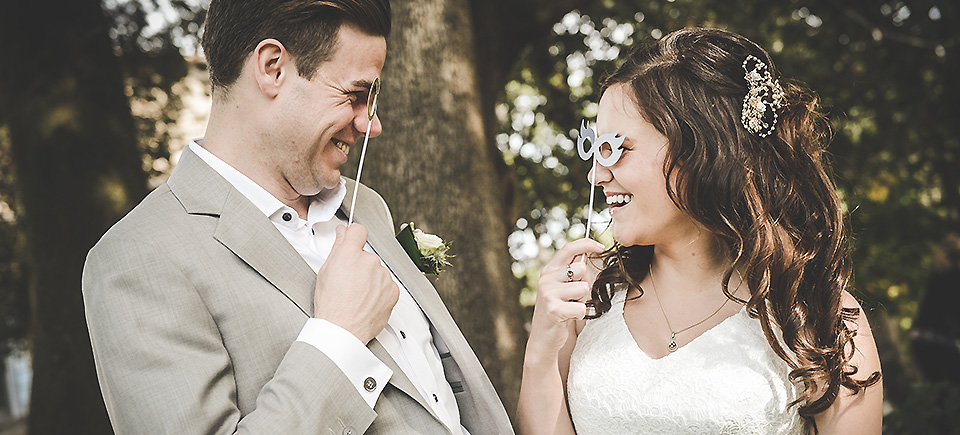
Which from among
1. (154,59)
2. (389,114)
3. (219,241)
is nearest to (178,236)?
(219,241)

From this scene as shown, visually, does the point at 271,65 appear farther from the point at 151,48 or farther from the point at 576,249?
the point at 151,48

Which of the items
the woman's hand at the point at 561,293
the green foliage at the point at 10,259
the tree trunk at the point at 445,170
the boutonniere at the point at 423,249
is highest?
the woman's hand at the point at 561,293

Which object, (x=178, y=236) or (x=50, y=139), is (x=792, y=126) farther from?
(x=50, y=139)

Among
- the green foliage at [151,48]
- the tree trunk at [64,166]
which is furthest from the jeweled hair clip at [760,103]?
the green foliage at [151,48]

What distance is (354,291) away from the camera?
2.19 m

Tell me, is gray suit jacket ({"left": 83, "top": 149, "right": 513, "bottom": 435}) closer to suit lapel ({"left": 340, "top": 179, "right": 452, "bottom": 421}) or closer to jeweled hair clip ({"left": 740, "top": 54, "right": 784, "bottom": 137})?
suit lapel ({"left": 340, "top": 179, "right": 452, "bottom": 421})

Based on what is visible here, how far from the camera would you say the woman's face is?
2670 mm

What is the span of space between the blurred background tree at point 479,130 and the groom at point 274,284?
58.3 inches

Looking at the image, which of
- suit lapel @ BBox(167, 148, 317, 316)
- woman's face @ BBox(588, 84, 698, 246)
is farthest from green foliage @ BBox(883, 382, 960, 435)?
suit lapel @ BBox(167, 148, 317, 316)

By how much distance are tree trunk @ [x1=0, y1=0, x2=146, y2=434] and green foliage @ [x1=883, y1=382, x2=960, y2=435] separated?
20.4ft

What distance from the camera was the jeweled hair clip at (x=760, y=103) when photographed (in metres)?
2.66

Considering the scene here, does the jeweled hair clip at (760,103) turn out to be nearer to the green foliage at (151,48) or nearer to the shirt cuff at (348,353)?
the shirt cuff at (348,353)

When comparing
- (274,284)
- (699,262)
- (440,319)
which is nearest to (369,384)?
(274,284)

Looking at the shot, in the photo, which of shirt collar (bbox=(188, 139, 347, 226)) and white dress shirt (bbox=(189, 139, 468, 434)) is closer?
white dress shirt (bbox=(189, 139, 468, 434))
